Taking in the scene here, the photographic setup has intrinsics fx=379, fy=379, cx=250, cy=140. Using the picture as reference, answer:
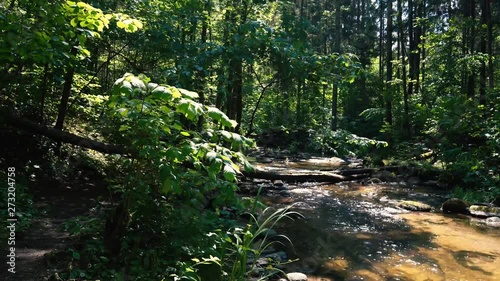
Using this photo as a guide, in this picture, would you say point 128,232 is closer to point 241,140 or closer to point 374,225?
point 241,140

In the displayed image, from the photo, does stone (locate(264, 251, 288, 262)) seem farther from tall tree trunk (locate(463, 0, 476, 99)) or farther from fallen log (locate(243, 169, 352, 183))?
tall tree trunk (locate(463, 0, 476, 99))

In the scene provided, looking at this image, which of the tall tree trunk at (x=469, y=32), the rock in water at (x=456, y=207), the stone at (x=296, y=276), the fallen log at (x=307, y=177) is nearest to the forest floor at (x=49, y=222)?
the stone at (x=296, y=276)

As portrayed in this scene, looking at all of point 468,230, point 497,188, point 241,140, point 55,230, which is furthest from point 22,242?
point 497,188

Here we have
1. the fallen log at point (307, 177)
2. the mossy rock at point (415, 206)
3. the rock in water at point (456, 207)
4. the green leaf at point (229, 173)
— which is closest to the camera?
the green leaf at point (229, 173)

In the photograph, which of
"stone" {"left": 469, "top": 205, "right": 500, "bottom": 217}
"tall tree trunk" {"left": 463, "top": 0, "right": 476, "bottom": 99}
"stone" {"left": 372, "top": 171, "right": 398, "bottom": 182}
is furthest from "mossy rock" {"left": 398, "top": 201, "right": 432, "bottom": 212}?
"tall tree trunk" {"left": 463, "top": 0, "right": 476, "bottom": 99}

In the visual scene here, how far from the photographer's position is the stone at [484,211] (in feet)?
28.8

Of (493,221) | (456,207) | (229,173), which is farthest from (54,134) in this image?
(493,221)

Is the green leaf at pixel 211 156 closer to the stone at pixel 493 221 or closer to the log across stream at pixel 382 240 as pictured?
the log across stream at pixel 382 240

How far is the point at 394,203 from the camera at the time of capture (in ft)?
33.2

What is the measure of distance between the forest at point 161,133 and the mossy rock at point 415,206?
67.8 inches

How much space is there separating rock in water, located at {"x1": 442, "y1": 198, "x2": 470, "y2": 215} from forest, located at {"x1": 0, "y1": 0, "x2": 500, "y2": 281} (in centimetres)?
118

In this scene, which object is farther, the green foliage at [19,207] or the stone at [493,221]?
the stone at [493,221]

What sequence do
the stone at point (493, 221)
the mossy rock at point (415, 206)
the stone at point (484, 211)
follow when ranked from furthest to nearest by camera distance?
the mossy rock at point (415, 206)
the stone at point (484, 211)
the stone at point (493, 221)

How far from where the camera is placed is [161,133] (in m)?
3.14
